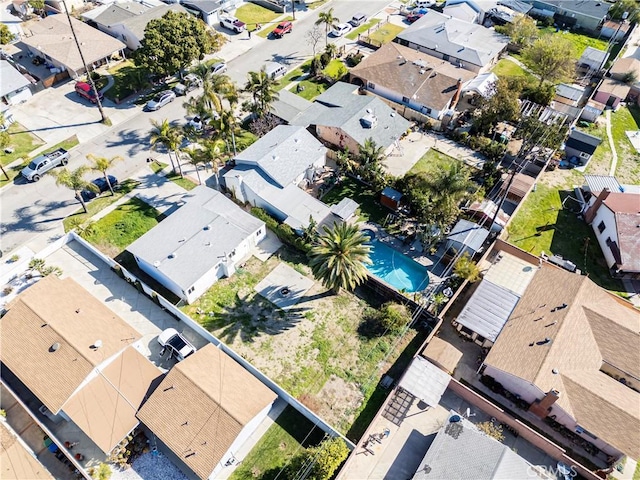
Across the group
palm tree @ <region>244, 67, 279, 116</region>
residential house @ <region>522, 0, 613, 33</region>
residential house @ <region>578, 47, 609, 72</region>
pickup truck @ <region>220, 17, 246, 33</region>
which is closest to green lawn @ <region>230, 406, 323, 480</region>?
palm tree @ <region>244, 67, 279, 116</region>

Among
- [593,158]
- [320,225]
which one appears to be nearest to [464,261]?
[320,225]

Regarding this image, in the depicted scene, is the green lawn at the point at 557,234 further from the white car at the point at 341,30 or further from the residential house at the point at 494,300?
the white car at the point at 341,30

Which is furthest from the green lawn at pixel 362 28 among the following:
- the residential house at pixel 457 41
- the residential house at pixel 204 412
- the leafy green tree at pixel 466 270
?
the residential house at pixel 204 412

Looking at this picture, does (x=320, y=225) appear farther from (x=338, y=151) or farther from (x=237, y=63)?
(x=237, y=63)

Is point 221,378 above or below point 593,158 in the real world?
below

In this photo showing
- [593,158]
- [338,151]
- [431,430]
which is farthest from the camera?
[593,158]

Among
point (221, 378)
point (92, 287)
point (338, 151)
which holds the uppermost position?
point (338, 151)
